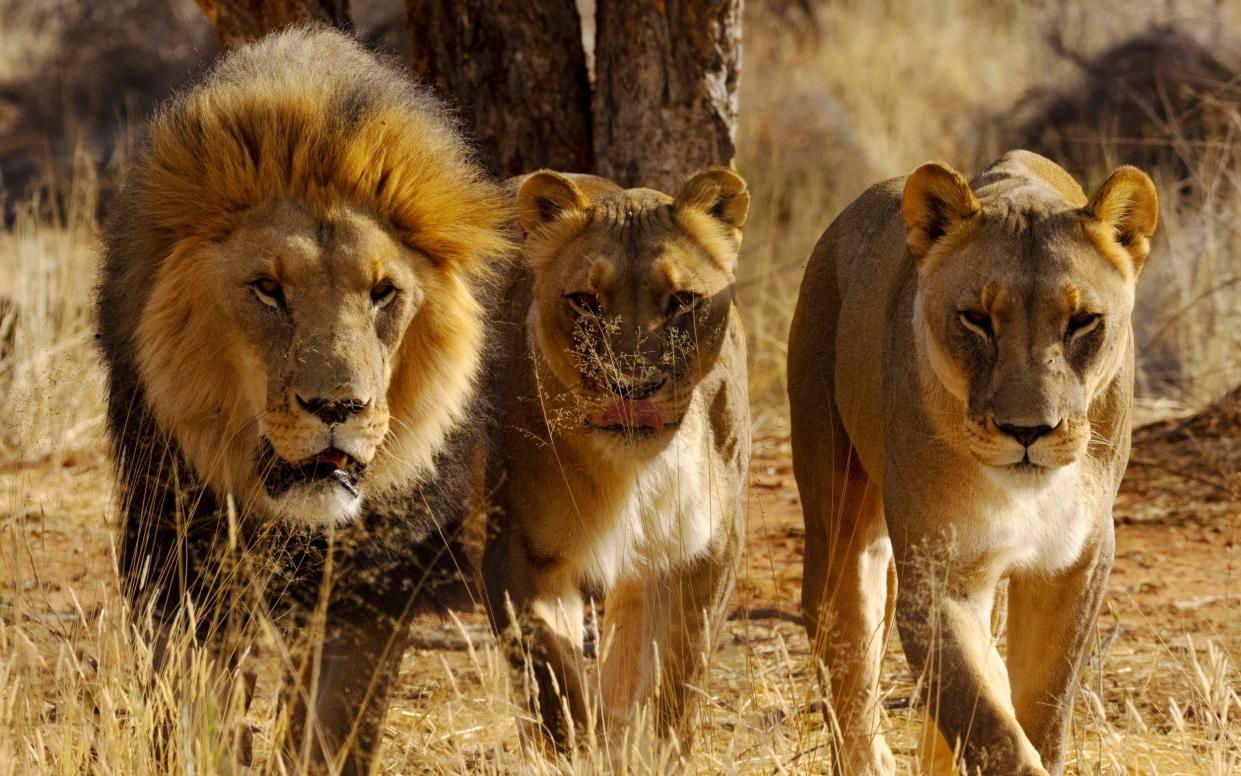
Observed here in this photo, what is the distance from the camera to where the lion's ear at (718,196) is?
3.76 metres

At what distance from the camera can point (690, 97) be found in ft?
Result: 17.2

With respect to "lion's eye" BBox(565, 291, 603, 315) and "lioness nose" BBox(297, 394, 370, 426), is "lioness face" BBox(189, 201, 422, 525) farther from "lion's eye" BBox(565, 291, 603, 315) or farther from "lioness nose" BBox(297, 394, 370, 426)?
"lion's eye" BBox(565, 291, 603, 315)

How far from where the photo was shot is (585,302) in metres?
3.61

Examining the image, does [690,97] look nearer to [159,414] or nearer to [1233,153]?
[159,414]

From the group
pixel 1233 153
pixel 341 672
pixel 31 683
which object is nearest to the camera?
pixel 31 683

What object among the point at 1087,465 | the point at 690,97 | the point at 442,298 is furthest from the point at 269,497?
the point at 690,97

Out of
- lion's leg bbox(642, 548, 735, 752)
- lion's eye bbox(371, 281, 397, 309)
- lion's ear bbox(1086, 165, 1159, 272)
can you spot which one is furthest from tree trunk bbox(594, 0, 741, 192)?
lion's ear bbox(1086, 165, 1159, 272)

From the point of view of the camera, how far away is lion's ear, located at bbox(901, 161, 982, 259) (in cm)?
321

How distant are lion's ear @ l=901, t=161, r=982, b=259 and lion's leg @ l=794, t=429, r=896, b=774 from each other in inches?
29.9

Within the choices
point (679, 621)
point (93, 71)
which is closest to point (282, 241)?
point (679, 621)

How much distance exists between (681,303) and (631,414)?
29 cm

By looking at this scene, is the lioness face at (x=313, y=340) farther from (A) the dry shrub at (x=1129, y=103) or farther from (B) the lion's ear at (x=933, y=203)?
(A) the dry shrub at (x=1129, y=103)

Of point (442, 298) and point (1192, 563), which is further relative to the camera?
point (1192, 563)

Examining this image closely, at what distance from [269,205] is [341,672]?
39.6 inches
